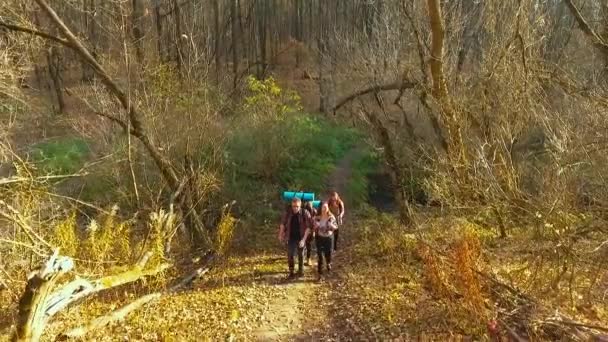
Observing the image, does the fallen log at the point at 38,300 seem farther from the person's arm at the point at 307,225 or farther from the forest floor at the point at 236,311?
the person's arm at the point at 307,225

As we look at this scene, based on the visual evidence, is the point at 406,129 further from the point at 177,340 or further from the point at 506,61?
the point at 177,340

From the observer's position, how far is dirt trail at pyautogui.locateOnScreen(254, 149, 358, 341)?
30.7 feet

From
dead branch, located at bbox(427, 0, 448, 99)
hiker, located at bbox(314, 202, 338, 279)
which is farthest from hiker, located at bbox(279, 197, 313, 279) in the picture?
dead branch, located at bbox(427, 0, 448, 99)

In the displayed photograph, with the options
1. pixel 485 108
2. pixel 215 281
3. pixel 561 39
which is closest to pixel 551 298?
pixel 485 108

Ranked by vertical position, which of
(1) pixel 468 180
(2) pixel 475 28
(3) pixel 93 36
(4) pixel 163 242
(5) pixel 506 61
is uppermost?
(3) pixel 93 36

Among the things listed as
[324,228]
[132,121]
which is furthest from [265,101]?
[324,228]

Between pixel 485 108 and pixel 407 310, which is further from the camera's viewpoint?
pixel 485 108

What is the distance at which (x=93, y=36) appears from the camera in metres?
30.6

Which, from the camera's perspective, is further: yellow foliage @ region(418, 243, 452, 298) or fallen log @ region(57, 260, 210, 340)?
yellow foliage @ region(418, 243, 452, 298)

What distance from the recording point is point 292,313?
33.4 feet

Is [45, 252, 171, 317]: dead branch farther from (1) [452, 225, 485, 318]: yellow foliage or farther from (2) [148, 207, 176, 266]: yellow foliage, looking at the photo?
(1) [452, 225, 485, 318]: yellow foliage

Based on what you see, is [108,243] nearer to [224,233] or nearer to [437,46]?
[224,233]

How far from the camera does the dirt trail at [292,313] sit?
9344mm

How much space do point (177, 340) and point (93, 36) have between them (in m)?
25.9
